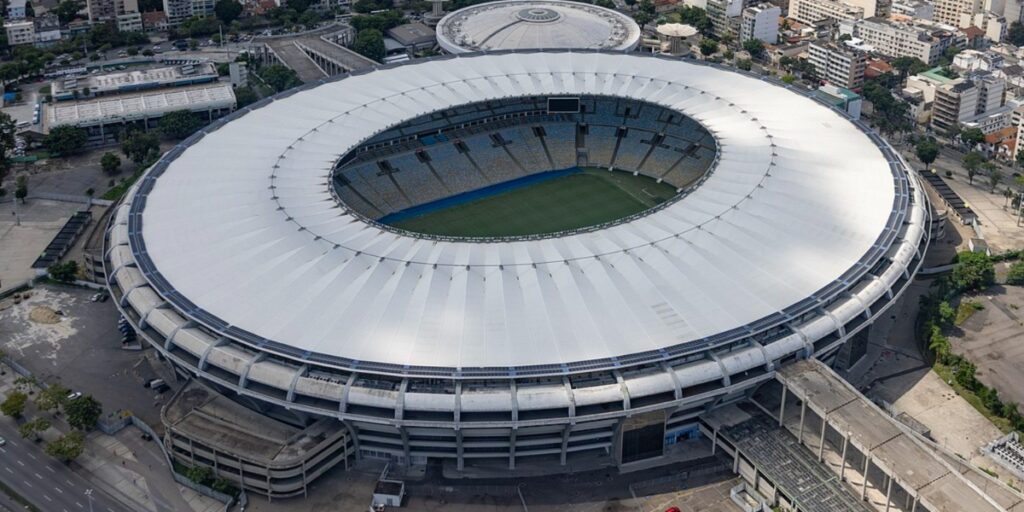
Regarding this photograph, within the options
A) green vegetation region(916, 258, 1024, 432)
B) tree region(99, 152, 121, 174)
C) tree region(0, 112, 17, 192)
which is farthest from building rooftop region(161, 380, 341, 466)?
tree region(0, 112, 17, 192)

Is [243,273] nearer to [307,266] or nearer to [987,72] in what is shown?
[307,266]

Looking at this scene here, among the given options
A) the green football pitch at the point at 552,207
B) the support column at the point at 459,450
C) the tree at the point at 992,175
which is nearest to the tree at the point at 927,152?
the tree at the point at 992,175

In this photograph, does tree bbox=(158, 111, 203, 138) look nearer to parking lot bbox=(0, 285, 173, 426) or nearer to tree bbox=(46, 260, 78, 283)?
tree bbox=(46, 260, 78, 283)

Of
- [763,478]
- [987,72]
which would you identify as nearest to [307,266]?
[763,478]

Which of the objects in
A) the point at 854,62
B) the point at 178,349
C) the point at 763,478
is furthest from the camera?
the point at 854,62

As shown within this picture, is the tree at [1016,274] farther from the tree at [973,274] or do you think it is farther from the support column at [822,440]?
the support column at [822,440]
